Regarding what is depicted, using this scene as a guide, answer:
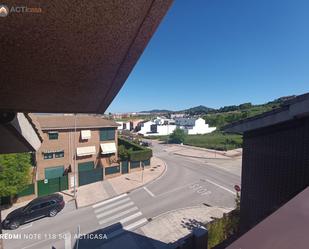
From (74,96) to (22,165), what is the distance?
49.4 feet

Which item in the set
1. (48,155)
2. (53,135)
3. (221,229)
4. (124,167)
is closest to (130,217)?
(221,229)

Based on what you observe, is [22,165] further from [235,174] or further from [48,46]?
[235,174]

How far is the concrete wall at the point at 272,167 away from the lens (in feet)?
20.3

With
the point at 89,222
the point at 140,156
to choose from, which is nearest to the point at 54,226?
the point at 89,222

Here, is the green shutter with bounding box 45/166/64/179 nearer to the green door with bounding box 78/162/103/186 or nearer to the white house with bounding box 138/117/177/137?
the green door with bounding box 78/162/103/186

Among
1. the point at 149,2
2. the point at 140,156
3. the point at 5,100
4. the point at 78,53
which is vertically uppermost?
the point at 149,2

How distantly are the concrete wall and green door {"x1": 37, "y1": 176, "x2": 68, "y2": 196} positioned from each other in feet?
55.3

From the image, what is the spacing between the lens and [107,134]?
2492 centimetres

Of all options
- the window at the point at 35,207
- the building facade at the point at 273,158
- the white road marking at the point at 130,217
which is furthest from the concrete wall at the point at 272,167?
the window at the point at 35,207

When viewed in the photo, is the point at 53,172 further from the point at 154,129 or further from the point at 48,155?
the point at 154,129

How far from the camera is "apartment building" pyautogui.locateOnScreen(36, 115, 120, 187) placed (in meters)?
21.1

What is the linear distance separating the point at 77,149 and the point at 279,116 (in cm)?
2037

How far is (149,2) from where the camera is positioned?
3.98 ft

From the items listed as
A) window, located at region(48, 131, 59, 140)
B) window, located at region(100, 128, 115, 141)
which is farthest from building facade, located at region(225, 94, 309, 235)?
window, located at region(100, 128, 115, 141)
